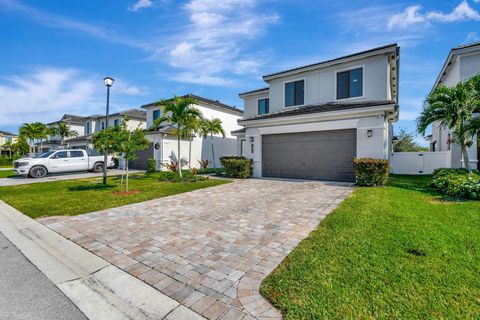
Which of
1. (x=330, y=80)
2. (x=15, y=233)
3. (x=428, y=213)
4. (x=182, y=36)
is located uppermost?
(x=182, y=36)

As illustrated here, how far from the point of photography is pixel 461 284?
2.71 meters

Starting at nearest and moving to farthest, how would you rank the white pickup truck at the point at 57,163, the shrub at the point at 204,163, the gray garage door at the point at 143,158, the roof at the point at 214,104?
the white pickup truck at the point at 57,163 < the gray garage door at the point at 143,158 < the shrub at the point at 204,163 < the roof at the point at 214,104

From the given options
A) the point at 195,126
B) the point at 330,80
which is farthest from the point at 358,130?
the point at 195,126

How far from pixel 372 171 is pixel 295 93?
7355 millimetres

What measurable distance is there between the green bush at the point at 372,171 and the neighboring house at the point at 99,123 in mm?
22735

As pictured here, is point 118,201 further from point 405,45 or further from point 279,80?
point 405,45

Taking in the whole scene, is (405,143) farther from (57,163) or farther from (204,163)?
(57,163)

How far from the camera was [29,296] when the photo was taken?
284 centimetres

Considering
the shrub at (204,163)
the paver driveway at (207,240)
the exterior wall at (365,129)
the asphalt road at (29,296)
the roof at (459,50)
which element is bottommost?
the asphalt road at (29,296)

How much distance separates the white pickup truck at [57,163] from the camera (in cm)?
1530

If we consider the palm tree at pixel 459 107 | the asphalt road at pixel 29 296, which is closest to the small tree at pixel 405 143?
the palm tree at pixel 459 107

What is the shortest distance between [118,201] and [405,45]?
630 inches

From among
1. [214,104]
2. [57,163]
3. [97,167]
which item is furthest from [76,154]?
[214,104]

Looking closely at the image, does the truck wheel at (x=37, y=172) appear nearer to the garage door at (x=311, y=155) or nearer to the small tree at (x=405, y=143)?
the garage door at (x=311, y=155)
